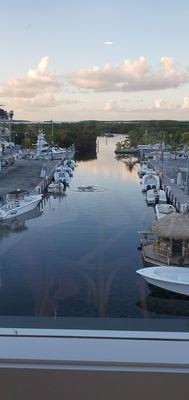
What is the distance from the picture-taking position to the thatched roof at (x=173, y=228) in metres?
6.77

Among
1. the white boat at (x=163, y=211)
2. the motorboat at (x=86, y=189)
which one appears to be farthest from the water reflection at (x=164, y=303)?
the motorboat at (x=86, y=189)

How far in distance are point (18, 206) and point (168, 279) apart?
5.73 m

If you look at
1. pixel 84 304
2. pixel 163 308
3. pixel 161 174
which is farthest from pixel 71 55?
pixel 161 174

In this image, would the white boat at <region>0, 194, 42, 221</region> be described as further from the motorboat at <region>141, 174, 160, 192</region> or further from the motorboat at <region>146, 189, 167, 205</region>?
the motorboat at <region>141, 174, 160, 192</region>

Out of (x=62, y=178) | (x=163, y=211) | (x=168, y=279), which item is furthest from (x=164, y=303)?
(x=62, y=178)

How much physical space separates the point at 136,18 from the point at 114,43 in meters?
0.06

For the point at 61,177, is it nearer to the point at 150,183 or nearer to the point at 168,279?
the point at 150,183

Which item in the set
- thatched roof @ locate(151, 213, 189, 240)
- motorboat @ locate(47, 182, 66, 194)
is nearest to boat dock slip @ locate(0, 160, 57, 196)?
motorboat @ locate(47, 182, 66, 194)

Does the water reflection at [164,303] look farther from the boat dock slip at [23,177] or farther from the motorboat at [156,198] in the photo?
the boat dock slip at [23,177]

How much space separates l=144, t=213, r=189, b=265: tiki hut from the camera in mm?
6676

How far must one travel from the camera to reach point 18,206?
416 inches

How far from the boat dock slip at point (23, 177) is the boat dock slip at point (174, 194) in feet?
13.7

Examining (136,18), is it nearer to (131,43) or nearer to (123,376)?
(131,43)

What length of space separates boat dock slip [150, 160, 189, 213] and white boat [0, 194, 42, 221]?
3.71m
